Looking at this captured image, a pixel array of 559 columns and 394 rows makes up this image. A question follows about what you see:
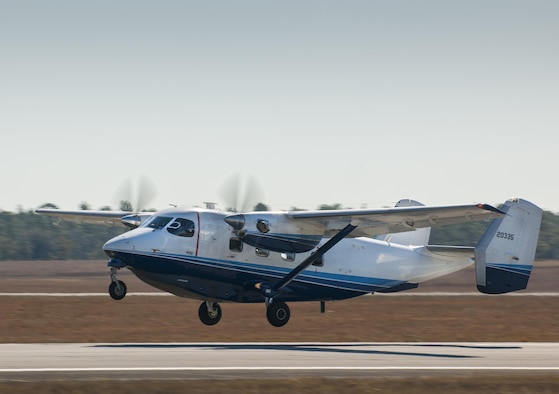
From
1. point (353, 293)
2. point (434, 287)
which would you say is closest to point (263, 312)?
point (353, 293)

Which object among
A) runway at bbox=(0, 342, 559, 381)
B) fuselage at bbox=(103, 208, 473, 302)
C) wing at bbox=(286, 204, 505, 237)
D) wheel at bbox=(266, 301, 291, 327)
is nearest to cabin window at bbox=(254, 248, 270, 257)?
fuselage at bbox=(103, 208, 473, 302)

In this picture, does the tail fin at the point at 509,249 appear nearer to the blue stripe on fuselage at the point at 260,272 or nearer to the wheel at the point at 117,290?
the blue stripe on fuselage at the point at 260,272

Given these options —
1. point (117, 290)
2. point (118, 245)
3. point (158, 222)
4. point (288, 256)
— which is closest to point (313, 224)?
point (288, 256)

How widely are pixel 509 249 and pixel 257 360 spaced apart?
12.7 meters

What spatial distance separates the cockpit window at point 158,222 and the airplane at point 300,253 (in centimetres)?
3

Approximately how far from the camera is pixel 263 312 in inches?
1865

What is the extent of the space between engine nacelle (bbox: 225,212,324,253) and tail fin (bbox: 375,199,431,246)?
5.83 m

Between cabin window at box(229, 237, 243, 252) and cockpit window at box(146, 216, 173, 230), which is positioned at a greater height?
cockpit window at box(146, 216, 173, 230)

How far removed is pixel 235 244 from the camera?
3128 centimetres

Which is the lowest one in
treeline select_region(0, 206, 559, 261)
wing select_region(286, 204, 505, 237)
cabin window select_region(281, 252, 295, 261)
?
treeline select_region(0, 206, 559, 261)

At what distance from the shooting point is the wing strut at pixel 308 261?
101 ft

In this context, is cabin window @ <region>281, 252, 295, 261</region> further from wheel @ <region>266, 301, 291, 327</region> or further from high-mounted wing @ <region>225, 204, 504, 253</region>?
wheel @ <region>266, 301, 291, 327</region>

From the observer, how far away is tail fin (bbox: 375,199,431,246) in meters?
36.1

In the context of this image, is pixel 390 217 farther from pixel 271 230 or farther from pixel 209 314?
pixel 209 314
